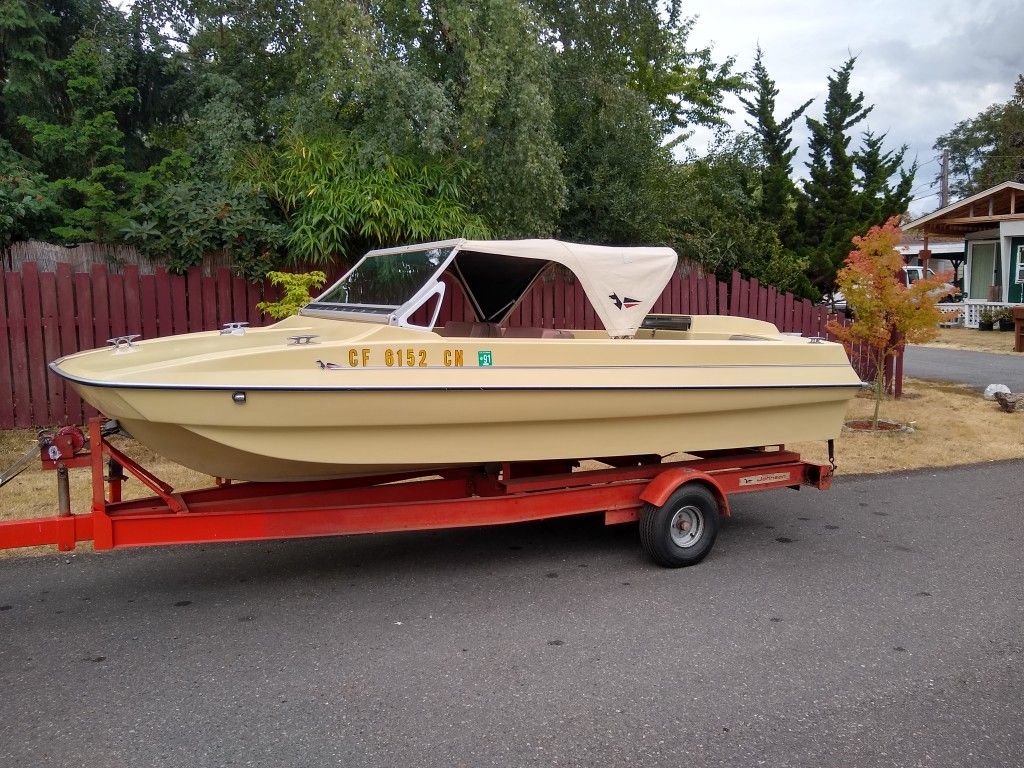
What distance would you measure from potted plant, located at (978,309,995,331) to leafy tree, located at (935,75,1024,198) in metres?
14.6

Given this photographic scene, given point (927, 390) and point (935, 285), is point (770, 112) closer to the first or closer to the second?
point (927, 390)

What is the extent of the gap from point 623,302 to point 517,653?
2.55 metres

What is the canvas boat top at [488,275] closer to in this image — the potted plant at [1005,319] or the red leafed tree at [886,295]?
the red leafed tree at [886,295]

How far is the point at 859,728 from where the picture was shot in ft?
11.4

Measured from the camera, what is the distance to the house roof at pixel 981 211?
1075 inches

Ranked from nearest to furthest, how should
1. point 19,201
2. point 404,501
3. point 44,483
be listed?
point 404,501, point 44,483, point 19,201

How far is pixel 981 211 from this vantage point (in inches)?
1171

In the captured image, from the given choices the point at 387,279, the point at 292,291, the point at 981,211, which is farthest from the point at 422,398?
the point at 981,211

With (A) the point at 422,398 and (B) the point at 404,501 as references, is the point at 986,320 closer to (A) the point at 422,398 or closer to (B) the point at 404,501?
(B) the point at 404,501

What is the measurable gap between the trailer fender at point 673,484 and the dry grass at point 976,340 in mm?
17256

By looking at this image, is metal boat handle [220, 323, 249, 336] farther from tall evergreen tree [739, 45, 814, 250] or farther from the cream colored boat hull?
tall evergreen tree [739, 45, 814, 250]

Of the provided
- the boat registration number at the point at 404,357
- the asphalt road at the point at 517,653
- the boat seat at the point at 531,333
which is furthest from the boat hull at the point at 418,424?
the boat seat at the point at 531,333

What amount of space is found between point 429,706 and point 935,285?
905cm

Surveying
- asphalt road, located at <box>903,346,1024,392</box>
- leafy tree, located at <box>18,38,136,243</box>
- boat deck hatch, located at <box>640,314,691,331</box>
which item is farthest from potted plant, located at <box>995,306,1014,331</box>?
leafy tree, located at <box>18,38,136,243</box>
